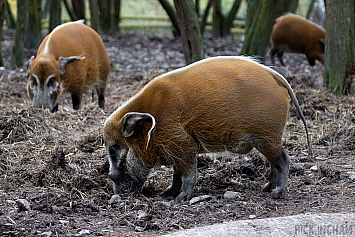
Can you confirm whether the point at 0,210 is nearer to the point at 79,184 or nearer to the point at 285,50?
the point at 79,184

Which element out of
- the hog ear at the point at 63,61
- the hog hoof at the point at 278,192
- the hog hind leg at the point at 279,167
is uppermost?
the hog hind leg at the point at 279,167

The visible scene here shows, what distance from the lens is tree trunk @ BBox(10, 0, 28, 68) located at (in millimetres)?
10703

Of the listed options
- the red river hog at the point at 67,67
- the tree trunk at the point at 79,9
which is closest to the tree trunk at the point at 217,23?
the tree trunk at the point at 79,9

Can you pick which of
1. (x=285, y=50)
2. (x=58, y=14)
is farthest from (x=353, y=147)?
(x=58, y=14)

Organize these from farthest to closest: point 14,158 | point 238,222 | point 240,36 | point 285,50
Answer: point 240,36 < point 285,50 < point 14,158 < point 238,222

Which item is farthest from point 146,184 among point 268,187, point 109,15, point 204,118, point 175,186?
point 109,15

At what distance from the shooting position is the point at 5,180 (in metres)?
4.70

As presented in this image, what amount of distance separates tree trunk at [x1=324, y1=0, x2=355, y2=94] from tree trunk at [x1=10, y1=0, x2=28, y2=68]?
541cm

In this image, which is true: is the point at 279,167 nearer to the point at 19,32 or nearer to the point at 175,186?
the point at 175,186

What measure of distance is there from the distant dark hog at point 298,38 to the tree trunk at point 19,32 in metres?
5.26

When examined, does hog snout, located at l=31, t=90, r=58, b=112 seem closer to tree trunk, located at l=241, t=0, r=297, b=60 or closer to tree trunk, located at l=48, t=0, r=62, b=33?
tree trunk, located at l=241, t=0, r=297, b=60

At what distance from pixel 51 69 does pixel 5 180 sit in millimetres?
2934

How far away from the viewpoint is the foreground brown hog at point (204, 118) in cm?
429

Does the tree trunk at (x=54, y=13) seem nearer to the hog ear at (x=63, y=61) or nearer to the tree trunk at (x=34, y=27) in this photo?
the tree trunk at (x=34, y=27)
